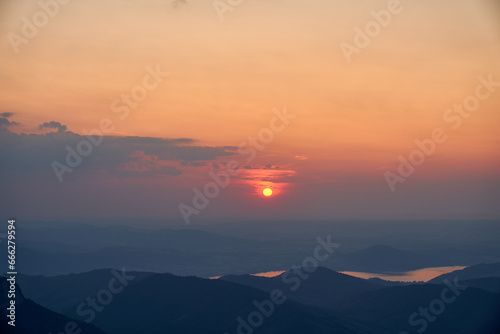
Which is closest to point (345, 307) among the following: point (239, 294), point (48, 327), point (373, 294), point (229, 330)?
point (373, 294)

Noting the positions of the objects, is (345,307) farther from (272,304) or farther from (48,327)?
(48,327)

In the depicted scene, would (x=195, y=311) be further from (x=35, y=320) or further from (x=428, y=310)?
(x=428, y=310)

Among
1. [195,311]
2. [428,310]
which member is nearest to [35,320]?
[195,311]

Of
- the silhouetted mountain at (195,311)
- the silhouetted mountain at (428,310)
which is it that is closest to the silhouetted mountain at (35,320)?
the silhouetted mountain at (195,311)

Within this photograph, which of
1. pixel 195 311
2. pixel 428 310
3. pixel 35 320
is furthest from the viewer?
pixel 428 310

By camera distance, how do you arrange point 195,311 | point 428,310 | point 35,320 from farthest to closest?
point 428,310 < point 195,311 < point 35,320

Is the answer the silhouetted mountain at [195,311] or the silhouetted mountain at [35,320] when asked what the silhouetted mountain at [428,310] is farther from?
the silhouetted mountain at [35,320]
